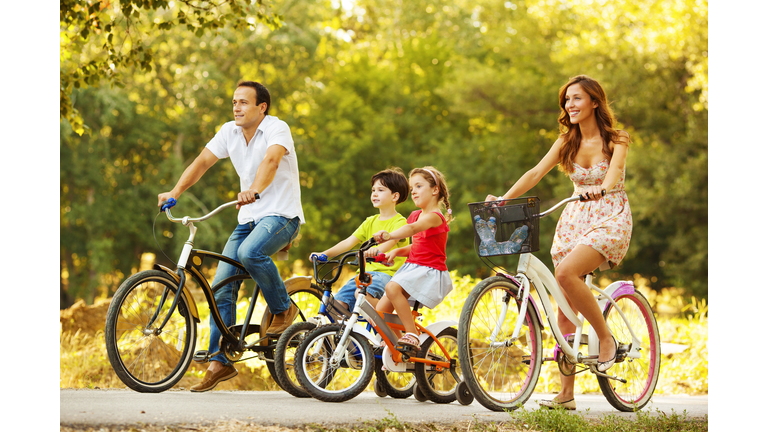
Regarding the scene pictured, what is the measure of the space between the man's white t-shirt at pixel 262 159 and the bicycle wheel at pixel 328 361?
0.77 m

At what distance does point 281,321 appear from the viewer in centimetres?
437

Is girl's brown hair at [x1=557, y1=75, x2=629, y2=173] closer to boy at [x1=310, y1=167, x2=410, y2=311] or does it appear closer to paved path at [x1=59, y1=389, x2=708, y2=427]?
boy at [x1=310, y1=167, x2=410, y2=311]

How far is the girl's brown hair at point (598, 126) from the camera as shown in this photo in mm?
4223

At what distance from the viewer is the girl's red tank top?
4.27m

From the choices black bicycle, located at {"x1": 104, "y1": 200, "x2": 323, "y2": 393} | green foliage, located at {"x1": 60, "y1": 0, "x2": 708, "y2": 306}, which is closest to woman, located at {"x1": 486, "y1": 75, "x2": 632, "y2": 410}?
black bicycle, located at {"x1": 104, "y1": 200, "x2": 323, "y2": 393}

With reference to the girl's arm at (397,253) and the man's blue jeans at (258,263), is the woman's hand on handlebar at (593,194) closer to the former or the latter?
the girl's arm at (397,253)

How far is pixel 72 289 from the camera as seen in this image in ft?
62.1

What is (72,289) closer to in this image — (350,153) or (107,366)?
(350,153)

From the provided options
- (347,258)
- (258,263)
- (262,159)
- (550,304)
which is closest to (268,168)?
(262,159)

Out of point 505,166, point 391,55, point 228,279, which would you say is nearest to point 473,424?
point 228,279

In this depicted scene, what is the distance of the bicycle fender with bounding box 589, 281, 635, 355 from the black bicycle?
6.06ft

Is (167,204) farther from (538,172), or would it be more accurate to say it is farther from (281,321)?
(538,172)
